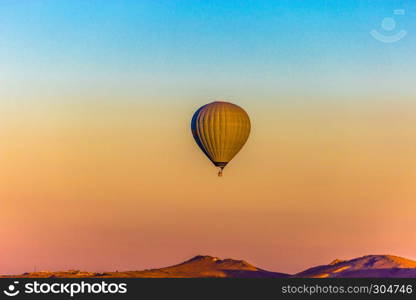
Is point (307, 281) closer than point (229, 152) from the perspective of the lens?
Yes

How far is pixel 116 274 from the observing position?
615 ft

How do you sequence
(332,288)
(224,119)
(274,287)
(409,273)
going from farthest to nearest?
(409,273), (224,119), (274,287), (332,288)

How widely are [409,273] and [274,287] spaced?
233 ft

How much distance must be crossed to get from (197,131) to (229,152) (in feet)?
16.3

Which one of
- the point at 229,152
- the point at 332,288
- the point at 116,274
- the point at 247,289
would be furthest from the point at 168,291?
the point at 116,274

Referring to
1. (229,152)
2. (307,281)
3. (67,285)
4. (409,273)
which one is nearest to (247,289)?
(307,281)

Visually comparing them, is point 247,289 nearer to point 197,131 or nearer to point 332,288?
point 332,288

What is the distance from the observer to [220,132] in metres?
144

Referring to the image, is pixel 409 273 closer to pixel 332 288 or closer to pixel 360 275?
pixel 360 275

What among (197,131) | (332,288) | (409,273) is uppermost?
(197,131)

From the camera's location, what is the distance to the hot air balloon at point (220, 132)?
473 ft

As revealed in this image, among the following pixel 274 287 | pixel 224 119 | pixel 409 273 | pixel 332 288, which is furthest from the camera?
pixel 409 273

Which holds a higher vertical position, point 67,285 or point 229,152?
point 229,152

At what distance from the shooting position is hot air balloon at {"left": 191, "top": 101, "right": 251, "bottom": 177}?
144250 millimetres
